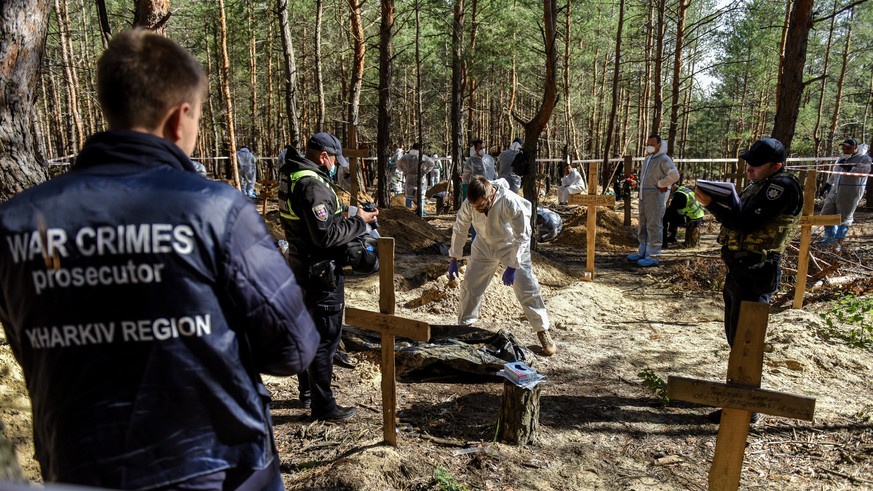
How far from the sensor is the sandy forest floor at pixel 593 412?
3543mm

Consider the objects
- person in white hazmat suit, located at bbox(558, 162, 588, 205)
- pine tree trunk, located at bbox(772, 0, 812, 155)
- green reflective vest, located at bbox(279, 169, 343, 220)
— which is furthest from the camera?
person in white hazmat suit, located at bbox(558, 162, 588, 205)

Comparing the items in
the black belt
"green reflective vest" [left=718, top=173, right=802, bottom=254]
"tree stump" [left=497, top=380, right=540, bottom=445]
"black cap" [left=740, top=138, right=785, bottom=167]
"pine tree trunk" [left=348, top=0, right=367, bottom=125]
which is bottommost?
"tree stump" [left=497, top=380, right=540, bottom=445]

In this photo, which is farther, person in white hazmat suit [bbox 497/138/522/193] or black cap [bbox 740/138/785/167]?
person in white hazmat suit [bbox 497/138/522/193]

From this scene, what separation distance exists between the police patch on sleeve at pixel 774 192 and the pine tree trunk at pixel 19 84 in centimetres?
529

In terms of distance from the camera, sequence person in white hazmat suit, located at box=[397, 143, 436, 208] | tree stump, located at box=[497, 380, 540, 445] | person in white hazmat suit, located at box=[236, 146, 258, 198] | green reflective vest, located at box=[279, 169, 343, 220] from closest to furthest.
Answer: green reflective vest, located at box=[279, 169, 343, 220] → tree stump, located at box=[497, 380, 540, 445] → person in white hazmat suit, located at box=[397, 143, 436, 208] → person in white hazmat suit, located at box=[236, 146, 258, 198]

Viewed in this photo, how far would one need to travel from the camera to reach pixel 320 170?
12.9 feet

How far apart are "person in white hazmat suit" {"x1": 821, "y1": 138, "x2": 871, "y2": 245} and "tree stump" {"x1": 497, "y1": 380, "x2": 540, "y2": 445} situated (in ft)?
31.0

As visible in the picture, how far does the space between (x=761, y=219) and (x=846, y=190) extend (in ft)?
29.5

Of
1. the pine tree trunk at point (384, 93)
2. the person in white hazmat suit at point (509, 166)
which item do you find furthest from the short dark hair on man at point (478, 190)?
the pine tree trunk at point (384, 93)

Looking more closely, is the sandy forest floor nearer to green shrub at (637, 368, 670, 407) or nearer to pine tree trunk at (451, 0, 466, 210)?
green shrub at (637, 368, 670, 407)

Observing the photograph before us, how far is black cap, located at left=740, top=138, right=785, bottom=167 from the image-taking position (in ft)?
13.9

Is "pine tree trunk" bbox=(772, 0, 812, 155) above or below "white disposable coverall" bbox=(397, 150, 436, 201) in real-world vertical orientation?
above

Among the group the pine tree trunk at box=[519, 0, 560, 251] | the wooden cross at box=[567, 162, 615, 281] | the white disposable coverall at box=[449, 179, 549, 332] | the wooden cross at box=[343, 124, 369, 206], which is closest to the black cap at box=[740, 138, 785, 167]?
the white disposable coverall at box=[449, 179, 549, 332]

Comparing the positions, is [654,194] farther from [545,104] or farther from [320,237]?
[320,237]
